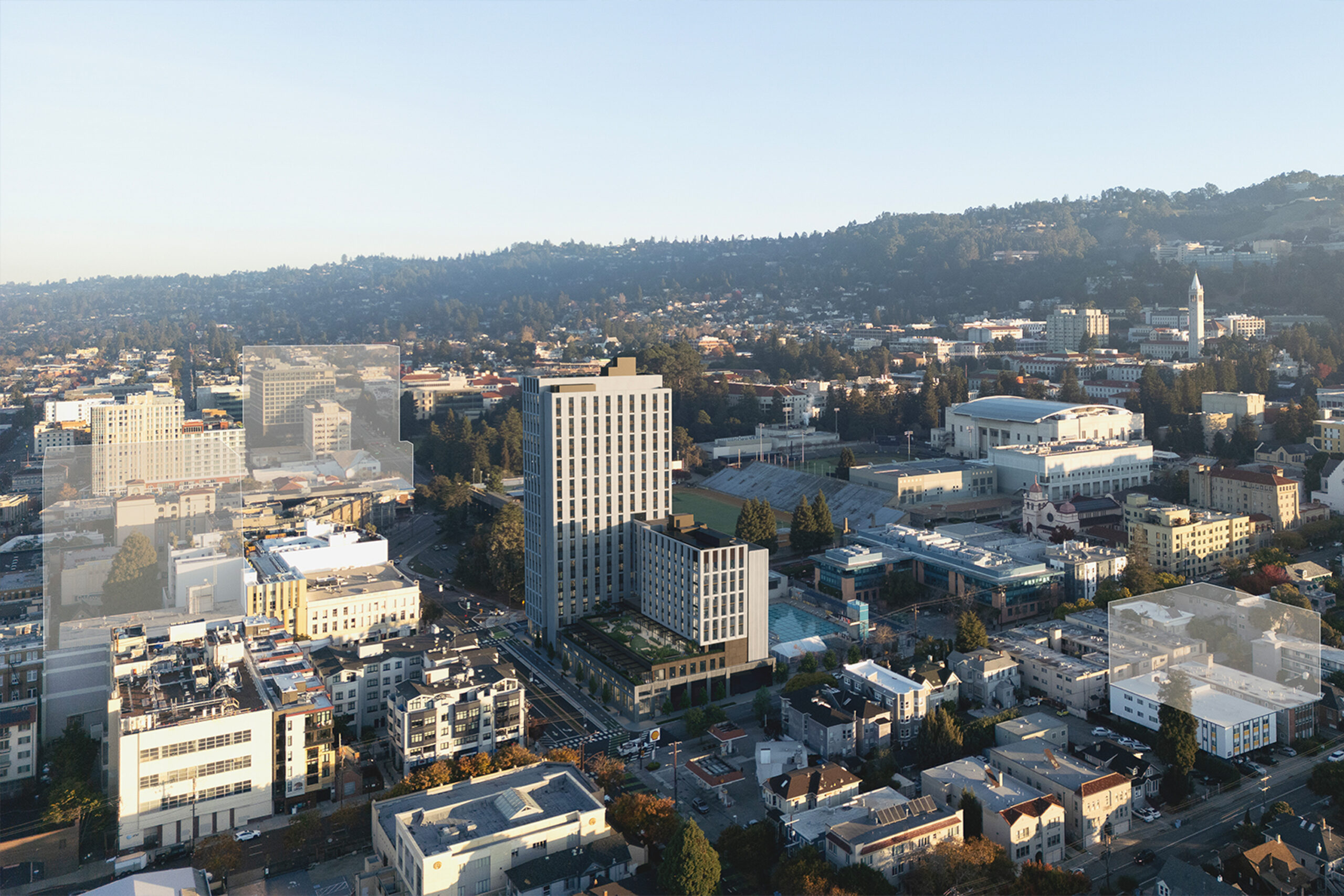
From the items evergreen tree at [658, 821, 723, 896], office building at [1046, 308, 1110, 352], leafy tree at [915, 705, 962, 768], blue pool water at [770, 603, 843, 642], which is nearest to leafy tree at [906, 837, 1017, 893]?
evergreen tree at [658, 821, 723, 896]

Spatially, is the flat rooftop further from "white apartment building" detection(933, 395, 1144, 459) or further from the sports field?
"white apartment building" detection(933, 395, 1144, 459)

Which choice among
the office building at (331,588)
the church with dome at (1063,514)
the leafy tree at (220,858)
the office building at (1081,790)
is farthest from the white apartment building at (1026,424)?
the leafy tree at (220,858)

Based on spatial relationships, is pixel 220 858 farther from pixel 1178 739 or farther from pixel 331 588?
pixel 1178 739

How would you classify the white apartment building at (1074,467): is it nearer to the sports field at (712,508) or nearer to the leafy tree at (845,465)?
the leafy tree at (845,465)

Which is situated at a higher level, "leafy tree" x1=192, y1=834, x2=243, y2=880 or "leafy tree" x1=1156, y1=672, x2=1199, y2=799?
"leafy tree" x1=1156, y1=672, x2=1199, y2=799

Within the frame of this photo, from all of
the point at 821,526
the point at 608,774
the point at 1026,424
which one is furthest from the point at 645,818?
the point at 1026,424
